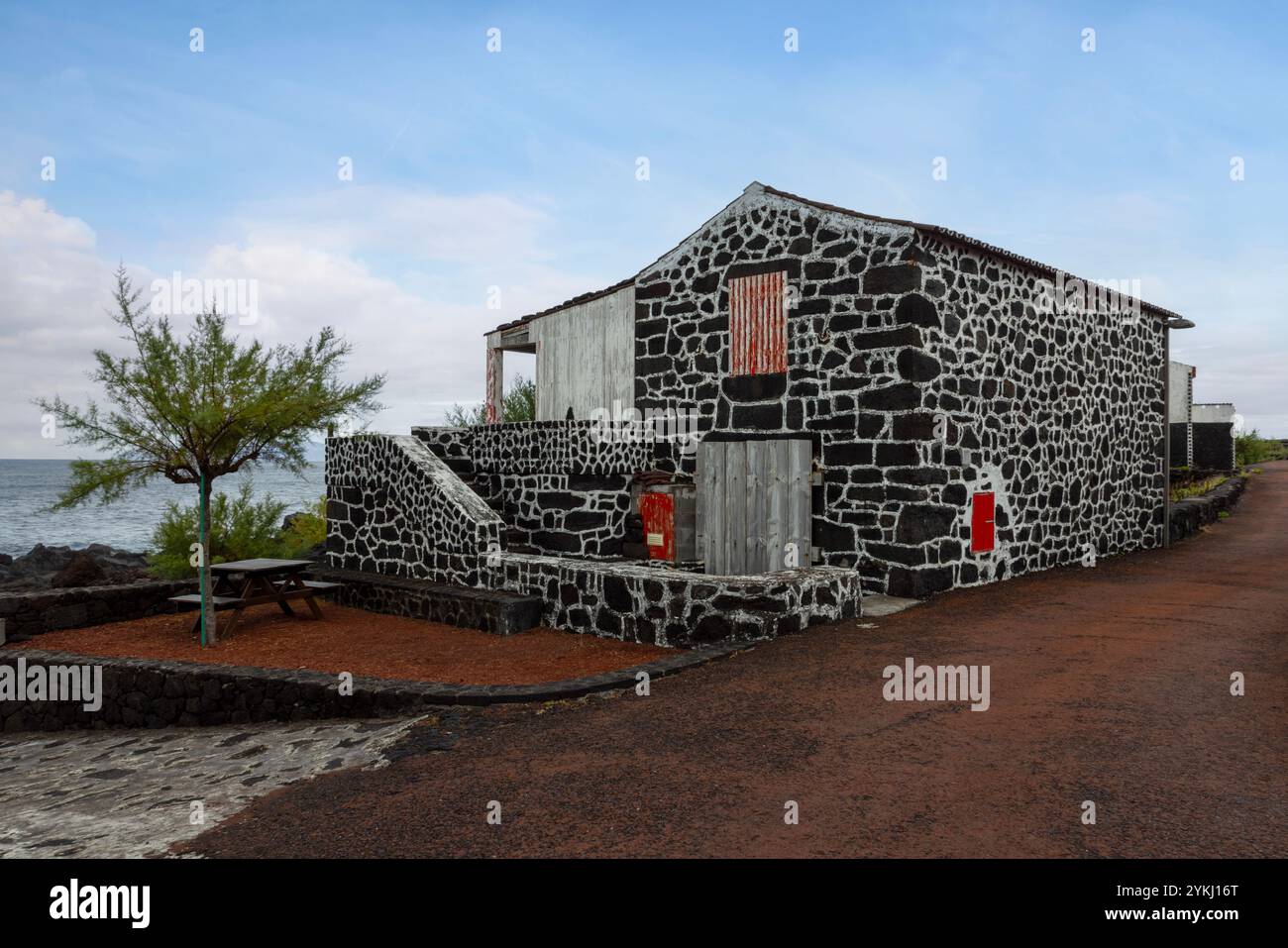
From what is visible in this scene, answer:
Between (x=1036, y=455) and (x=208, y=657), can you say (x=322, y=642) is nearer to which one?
(x=208, y=657)

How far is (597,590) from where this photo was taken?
9.52 meters

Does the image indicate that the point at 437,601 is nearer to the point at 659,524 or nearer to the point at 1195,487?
the point at 659,524

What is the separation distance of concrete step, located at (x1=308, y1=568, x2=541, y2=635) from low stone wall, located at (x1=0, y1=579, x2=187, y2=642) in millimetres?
2045

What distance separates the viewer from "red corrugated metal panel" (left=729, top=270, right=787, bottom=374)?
37.5ft

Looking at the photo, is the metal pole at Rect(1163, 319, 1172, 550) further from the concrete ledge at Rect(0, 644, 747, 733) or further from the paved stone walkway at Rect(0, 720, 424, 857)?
the paved stone walkway at Rect(0, 720, 424, 857)

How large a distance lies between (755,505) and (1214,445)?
27501mm

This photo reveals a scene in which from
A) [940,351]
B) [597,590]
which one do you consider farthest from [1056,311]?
[597,590]

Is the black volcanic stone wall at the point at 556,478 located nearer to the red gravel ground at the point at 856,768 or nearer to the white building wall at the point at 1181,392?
the red gravel ground at the point at 856,768

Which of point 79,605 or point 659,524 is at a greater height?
point 659,524

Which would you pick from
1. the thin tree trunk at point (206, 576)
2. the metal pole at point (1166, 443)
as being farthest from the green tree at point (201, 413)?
the metal pole at point (1166, 443)

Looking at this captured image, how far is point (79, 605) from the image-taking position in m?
11.9

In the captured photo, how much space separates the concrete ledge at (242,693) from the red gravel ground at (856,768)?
0.24m

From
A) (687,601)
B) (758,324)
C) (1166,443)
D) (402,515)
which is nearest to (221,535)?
(402,515)
